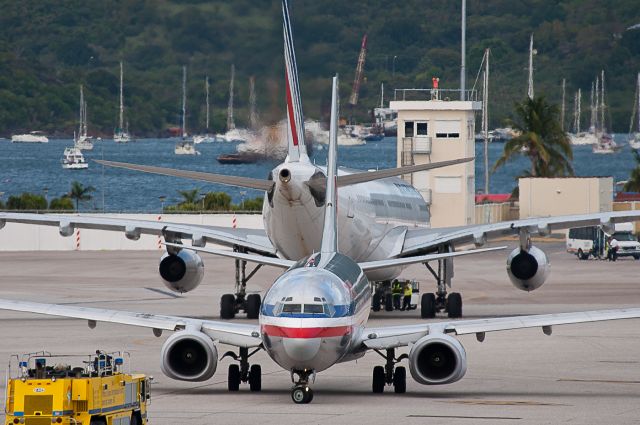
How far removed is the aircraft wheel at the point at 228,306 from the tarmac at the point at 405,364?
1.27 ft

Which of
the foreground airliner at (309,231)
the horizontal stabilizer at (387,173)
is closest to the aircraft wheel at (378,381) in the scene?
the horizontal stabilizer at (387,173)

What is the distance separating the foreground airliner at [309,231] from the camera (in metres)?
39.4

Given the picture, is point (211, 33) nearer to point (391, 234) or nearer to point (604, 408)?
point (391, 234)

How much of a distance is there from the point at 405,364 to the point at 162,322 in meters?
7.33

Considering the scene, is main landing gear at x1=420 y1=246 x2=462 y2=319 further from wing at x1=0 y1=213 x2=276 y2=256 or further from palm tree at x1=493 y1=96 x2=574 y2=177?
palm tree at x1=493 y1=96 x2=574 y2=177

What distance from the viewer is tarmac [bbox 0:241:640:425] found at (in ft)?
80.5

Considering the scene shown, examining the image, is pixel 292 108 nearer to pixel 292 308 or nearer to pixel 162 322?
pixel 162 322

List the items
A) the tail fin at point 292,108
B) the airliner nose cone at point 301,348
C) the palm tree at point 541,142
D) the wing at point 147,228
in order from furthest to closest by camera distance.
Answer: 1. the palm tree at point 541,142
2. the wing at point 147,228
3. the tail fin at point 292,108
4. the airliner nose cone at point 301,348

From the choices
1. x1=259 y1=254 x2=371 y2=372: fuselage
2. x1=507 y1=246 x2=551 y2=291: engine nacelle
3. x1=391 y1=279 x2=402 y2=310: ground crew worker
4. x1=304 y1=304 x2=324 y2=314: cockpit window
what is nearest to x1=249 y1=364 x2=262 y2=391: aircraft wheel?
x1=259 y1=254 x2=371 y2=372: fuselage

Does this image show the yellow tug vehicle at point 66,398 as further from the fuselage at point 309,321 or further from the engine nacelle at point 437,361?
the engine nacelle at point 437,361

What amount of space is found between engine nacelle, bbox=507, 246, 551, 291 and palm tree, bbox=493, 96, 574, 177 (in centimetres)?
6250

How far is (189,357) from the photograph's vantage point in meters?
26.4

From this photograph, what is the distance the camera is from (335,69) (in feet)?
169

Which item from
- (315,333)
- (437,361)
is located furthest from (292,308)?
(437,361)
